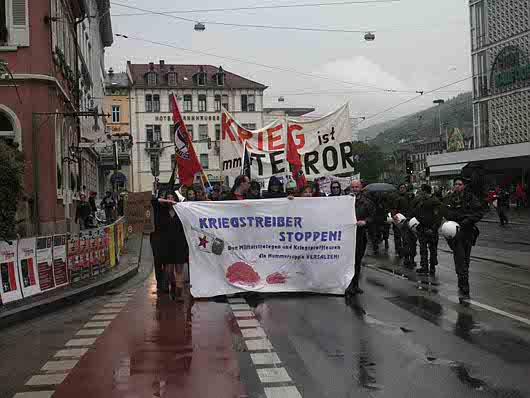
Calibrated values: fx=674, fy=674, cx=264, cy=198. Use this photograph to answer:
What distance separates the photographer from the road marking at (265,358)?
21.9ft

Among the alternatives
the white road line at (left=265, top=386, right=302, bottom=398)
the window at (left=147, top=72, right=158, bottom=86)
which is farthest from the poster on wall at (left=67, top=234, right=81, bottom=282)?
the window at (left=147, top=72, right=158, bottom=86)

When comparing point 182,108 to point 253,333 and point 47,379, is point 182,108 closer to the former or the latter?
point 253,333

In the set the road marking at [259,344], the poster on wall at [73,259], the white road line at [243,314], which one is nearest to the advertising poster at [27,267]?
the poster on wall at [73,259]

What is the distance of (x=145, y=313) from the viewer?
10023 millimetres

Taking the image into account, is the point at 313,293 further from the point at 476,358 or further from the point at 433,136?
the point at 433,136

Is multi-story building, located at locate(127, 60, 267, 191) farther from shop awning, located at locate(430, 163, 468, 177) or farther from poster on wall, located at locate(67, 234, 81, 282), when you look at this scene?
poster on wall, located at locate(67, 234, 81, 282)

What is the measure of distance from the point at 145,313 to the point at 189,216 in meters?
1.87

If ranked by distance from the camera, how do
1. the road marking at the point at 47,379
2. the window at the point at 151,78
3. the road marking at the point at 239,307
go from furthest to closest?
the window at the point at 151,78 → the road marking at the point at 239,307 → the road marking at the point at 47,379

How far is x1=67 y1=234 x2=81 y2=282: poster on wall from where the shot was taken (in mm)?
12398

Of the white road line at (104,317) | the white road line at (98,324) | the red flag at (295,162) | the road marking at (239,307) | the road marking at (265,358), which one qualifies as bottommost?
the white road line at (104,317)

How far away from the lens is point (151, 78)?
84.4 metres

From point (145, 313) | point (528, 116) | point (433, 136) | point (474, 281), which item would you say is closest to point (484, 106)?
point (528, 116)

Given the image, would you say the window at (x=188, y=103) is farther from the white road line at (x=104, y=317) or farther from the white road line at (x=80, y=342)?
the white road line at (x=80, y=342)

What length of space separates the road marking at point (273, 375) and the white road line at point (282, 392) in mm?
236
